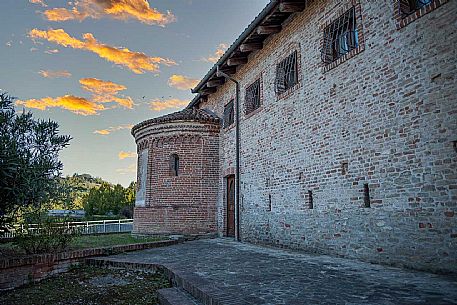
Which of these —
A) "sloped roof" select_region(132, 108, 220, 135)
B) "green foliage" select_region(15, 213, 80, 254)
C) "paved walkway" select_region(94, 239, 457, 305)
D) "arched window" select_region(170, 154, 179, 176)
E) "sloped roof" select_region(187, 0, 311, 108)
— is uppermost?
"sloped roof" select_region(187, 0, 311, 108)

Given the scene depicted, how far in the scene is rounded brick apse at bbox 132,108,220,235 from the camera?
1194cm

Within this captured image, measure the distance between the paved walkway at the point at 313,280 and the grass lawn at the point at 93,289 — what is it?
522mm

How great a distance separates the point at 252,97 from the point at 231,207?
3894mm

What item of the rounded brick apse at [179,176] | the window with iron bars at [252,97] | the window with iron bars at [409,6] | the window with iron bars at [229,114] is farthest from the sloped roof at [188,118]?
the window with iron bars at [409,6]

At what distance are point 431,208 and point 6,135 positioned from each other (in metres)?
7.87

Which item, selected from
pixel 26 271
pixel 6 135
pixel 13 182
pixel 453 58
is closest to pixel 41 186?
pixel 13 182

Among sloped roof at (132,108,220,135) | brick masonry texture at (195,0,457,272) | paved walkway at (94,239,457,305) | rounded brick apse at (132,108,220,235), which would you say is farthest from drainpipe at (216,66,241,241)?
paved walkway at (94,239,457,305)

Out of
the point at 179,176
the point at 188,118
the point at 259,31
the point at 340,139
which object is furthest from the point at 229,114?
the point at 340,139

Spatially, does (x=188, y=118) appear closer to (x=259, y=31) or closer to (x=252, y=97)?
(x=252, y=97)

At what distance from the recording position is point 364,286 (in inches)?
163

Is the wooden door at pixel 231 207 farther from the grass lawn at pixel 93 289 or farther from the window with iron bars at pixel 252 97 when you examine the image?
the grass lawn at pixel 93 289

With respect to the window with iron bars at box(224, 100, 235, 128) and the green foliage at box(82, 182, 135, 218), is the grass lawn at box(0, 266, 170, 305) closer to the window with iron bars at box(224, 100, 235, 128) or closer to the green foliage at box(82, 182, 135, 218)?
the window with iron bars at box(224, 100, 235, 128)

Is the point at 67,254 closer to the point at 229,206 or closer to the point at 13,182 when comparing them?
the point at 13,182

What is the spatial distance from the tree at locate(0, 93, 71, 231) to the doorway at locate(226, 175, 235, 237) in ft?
18.9
